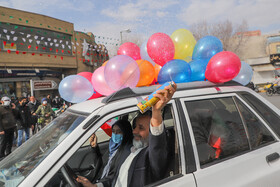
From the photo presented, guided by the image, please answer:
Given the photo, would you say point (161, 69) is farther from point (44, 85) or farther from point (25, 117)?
point (44, 85)

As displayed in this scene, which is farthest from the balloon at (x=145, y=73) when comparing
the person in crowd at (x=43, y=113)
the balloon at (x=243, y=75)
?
the person in crowd at (x=43, y=113)

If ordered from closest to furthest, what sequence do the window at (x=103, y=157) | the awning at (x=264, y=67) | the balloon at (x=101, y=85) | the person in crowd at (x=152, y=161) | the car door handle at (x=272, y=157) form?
the person in crowd at (x=152, y=161) → the window at (x=103, y=157) → the car door handle at (x=272, y=157) → the balloon at (x=101, y=85) → the awning at (x=264, y=67)

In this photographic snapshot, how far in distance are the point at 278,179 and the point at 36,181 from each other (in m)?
1.95

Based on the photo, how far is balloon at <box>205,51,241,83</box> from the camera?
6.70 feet

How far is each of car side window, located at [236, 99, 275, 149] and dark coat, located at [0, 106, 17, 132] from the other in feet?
21.2

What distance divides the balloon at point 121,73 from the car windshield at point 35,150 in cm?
57

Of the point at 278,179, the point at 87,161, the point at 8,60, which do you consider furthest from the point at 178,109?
the point at 8,60

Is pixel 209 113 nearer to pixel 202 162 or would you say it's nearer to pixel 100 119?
pixel 202 162

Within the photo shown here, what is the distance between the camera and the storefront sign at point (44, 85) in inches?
683

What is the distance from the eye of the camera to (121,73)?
6.81 ft

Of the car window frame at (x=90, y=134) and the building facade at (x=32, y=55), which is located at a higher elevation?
the building facade at (x=32, y=55)

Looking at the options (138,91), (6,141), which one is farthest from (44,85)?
(138,91)

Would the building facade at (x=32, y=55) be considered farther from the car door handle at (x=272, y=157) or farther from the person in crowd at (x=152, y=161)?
the car door handle at (x=272, y=157)

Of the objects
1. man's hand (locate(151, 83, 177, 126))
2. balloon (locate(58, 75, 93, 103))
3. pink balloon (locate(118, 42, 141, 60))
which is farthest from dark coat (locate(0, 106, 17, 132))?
man's hand (locate(151, 83, 177, 126))
